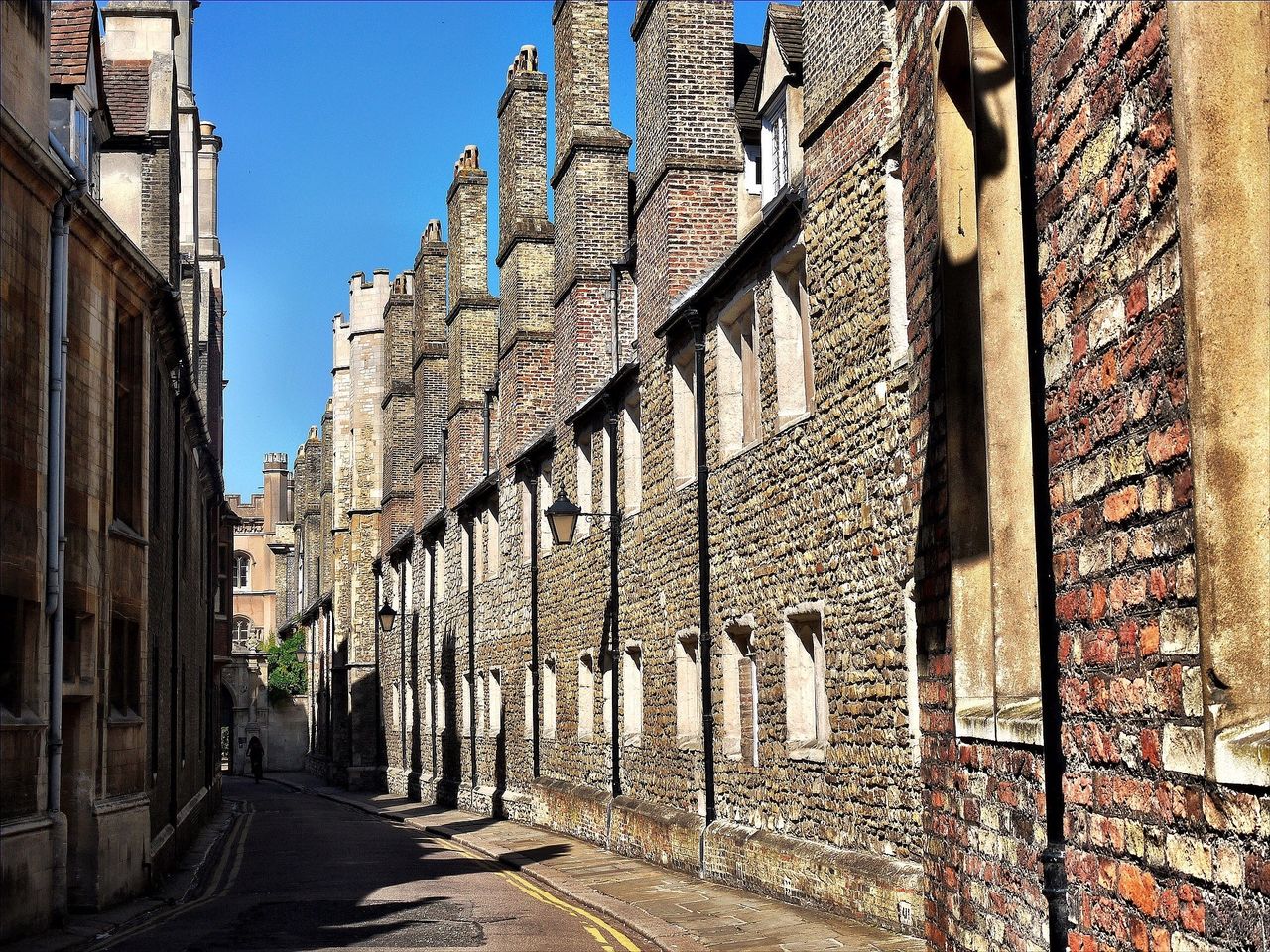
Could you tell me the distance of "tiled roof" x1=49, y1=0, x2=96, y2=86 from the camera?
1809 cm

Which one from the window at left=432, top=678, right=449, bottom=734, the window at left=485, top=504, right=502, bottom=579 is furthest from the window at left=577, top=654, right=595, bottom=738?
the window at left=432, top=678, right=449, bottom=734

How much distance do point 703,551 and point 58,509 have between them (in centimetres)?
700

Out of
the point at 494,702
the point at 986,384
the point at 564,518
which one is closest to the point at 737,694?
the point at 564,518

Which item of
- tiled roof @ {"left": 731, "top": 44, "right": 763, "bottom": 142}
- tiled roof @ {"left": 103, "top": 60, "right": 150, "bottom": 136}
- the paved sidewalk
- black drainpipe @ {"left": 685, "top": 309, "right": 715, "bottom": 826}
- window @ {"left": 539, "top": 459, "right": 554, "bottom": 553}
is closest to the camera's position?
the paved sidewalk

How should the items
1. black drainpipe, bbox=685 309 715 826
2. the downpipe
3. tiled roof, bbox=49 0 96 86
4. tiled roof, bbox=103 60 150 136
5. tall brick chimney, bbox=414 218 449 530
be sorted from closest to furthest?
the downpipe < black drainpipe, bbox=685 309 715 826 < tiled roof, bbox=49 0 96 86 < tiled roof, bbox=103 60 150 136 < tall brick chimney, bbox=414 218 449 530

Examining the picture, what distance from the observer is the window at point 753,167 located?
1954cm

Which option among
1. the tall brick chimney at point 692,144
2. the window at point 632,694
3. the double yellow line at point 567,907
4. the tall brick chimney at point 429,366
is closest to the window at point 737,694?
the double yellow line at point 567,907

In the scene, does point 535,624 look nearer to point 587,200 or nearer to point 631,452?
point 631,452

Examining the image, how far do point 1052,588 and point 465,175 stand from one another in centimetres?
3555

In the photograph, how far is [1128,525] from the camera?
414 centimetres

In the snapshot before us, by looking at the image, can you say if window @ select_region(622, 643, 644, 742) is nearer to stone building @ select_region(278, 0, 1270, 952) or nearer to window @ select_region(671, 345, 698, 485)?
stone building @ select_region(278, 0, 1270, 952)

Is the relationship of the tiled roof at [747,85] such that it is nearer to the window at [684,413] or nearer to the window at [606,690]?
the window at [684,413]

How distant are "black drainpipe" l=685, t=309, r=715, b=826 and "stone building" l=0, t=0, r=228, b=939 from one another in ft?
20.6

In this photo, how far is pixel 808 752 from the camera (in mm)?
14312
